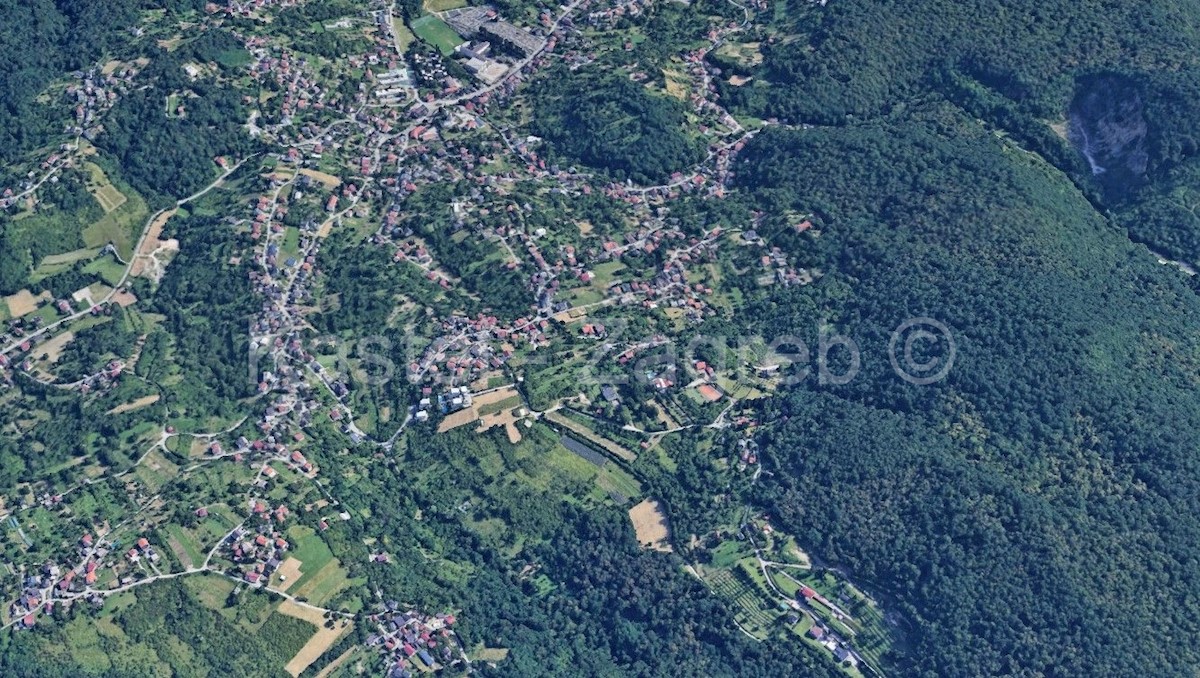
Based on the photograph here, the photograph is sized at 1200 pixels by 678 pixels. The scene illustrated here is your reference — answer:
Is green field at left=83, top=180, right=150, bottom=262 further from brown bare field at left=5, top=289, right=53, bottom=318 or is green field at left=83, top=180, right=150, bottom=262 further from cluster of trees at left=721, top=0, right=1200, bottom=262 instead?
cluster of trees at left=721, top=0, right=1200, bottom=262

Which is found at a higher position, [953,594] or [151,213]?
[151,213]

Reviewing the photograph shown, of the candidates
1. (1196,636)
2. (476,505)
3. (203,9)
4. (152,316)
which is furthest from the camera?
(203,9)

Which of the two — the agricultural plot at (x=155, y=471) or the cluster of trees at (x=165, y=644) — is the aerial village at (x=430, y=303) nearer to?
the agricultural plot at (x=155, y=471)

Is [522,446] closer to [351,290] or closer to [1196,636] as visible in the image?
[351,290]

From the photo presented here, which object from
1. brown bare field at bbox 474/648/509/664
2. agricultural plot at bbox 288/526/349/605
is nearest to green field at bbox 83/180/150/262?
agricultural plot at bbox 288/526/349/605

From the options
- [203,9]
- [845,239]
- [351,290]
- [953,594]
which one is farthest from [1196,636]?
[203,9]

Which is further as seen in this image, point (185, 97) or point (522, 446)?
point (185, 97)

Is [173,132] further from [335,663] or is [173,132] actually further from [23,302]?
[335,663]
